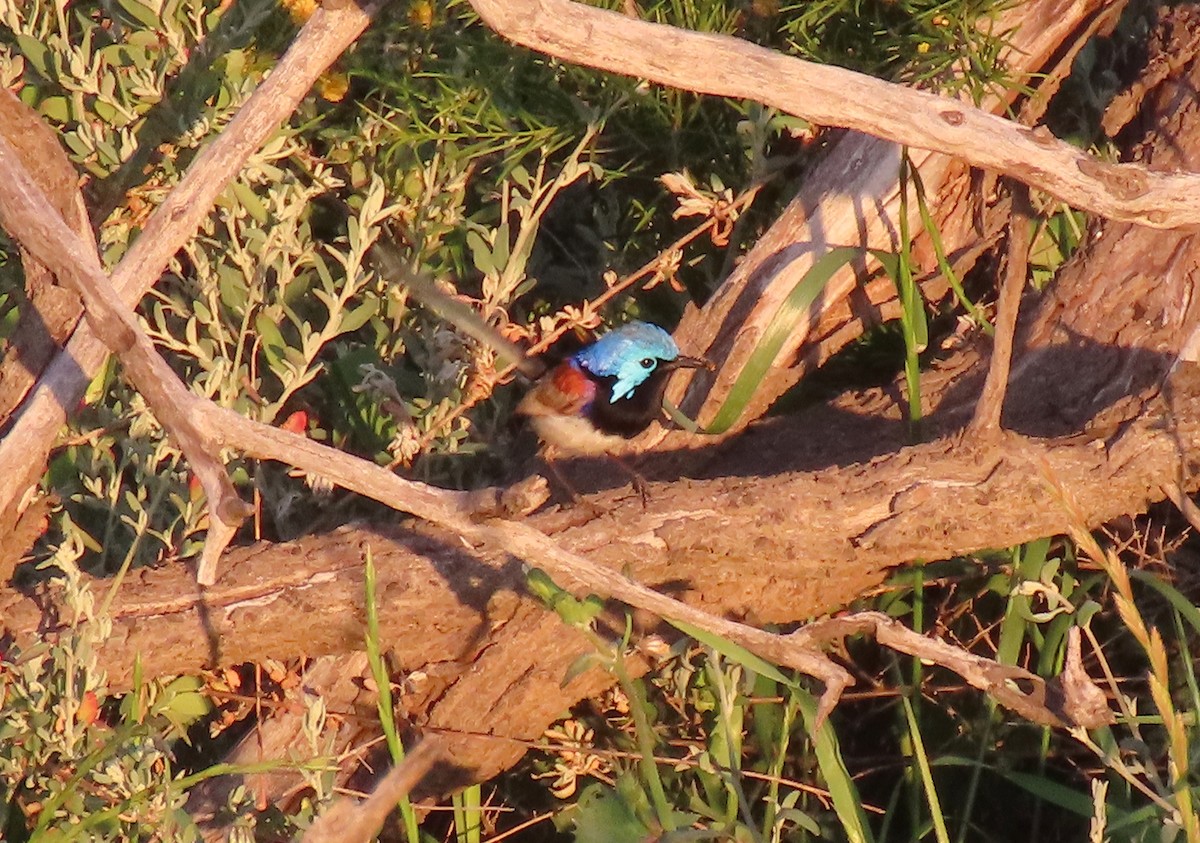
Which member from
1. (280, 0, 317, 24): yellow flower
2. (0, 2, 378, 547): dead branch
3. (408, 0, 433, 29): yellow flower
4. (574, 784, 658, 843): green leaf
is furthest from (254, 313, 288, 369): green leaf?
(574, 784, 658, 843): green leaf

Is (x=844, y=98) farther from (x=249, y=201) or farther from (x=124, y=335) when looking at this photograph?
(x=249, y=201)

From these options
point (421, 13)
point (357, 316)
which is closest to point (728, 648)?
point (357, 316)

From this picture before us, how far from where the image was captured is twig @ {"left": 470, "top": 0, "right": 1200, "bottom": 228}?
2.84m

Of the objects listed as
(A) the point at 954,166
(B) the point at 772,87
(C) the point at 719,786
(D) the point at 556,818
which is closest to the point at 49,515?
(D) the point at 556,818

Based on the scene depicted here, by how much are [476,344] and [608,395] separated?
39 cm

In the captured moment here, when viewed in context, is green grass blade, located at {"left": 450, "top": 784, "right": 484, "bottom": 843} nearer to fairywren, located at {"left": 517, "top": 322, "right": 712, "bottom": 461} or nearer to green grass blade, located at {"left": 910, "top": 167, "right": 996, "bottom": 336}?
fairywren, located at {"left": 517, "top": 322, "right": 712, "bottom": 461}


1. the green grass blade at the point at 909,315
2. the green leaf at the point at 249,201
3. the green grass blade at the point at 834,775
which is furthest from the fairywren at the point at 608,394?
the green grass blade at the point at 834,775

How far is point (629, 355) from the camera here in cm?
424

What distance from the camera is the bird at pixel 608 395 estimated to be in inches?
162

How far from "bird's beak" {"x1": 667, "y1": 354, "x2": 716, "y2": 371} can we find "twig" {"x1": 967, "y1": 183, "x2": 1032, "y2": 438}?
84 cm

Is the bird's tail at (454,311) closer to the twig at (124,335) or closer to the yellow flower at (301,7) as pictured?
the yellow flower at (301,7)

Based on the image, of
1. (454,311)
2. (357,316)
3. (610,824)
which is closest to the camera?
(610,824)

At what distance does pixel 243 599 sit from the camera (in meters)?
3.43

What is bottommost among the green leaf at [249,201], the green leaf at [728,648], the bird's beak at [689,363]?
the bird's beak at [689,363]
